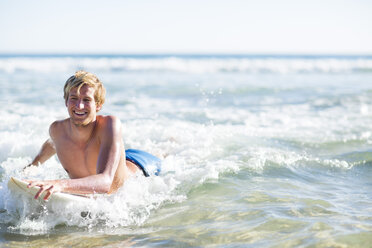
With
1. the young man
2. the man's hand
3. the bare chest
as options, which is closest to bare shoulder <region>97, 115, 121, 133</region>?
the young man

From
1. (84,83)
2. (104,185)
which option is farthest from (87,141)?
(104,185)

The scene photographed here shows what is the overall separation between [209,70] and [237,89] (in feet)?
42.3

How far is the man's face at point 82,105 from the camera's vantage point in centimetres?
373

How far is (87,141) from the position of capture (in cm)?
402

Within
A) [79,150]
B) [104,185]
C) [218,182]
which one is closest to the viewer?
[104,185]

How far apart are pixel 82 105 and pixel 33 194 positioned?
0.87m

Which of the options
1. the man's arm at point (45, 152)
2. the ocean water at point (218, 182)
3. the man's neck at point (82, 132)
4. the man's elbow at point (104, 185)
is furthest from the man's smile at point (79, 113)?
the man's arm at point (45, 152)

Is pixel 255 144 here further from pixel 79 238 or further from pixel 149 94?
pixel 149 94

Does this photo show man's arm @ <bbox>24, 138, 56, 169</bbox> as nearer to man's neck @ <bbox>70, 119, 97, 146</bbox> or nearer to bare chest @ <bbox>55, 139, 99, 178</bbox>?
bare chest @ <bbox>55, 139, 99, 178</bbox>

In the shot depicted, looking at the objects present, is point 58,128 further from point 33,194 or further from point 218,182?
point 218,182

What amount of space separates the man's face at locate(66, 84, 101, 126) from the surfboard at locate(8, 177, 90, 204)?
66cm

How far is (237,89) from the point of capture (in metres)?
15.9

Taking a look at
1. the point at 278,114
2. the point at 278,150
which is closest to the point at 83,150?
the point at 278,150

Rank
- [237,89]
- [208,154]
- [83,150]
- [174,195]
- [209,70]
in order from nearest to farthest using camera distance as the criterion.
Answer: [83,150], [174,195], [208,154], [237,89], [209,70]
